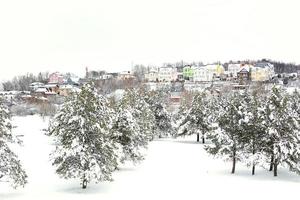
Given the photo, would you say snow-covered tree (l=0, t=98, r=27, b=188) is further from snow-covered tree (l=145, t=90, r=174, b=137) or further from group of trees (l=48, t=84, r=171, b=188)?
snow-covered tree (l=145, t=90, r=174, b=137)

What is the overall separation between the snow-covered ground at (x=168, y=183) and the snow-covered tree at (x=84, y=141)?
5.06 feet

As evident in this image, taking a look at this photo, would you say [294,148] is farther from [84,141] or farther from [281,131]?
[84,141]

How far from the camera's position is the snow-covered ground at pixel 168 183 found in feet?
104

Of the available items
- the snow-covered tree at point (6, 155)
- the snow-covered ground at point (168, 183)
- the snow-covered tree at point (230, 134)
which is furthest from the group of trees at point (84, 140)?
the snow-covered tree at point (230, 134)

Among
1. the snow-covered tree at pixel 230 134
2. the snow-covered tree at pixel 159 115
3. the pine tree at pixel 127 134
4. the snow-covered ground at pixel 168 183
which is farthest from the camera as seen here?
the snow-covered tree at pixel 159 115

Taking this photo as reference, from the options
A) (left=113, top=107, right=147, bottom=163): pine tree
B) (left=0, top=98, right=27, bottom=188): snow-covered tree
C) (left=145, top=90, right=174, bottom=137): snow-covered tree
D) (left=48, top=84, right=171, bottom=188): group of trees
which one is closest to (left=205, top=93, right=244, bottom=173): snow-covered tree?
(left=113, top=107, right=147, bottom=163): pine tree

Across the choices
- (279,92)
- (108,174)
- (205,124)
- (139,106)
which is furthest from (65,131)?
(205,124)

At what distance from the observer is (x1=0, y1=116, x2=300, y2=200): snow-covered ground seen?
3180 cm

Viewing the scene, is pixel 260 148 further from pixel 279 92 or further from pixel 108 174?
pixel 108 174

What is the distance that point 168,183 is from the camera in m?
36.7

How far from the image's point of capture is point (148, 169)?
4416 cm

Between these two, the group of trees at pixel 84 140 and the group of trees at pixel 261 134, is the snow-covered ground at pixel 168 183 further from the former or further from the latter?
the group of trees at pixel 261 134

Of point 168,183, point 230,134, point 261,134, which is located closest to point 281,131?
point 261,134

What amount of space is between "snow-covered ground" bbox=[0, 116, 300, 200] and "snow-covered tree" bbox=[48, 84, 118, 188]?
1543 millimetres
